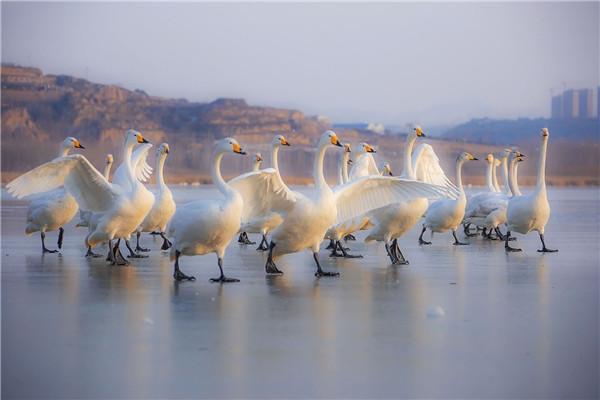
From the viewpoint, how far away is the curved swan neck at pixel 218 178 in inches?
453

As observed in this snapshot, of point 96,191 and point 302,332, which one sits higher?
point 96,191

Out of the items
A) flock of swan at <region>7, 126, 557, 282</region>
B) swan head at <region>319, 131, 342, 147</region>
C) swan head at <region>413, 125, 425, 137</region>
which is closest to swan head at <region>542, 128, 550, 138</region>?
flock of swan at <region>7, 126, 557, 282</region>

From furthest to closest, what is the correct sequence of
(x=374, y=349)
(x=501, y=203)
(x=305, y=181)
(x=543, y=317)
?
1. (x=305, y=181)
2. (x=501, y=203)
3. (x=543, y=317)
4. (x=374, y=349)

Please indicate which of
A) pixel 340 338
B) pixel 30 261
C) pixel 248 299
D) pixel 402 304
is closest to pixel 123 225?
pixel 30 261

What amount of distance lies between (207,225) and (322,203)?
1.76m

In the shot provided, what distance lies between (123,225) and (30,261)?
1608mm

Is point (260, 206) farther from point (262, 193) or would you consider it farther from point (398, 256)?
point (398, 256)

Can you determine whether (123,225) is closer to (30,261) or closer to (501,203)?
(30,261)

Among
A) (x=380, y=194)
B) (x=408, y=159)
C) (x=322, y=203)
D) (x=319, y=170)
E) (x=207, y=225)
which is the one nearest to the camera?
(x=207, y=225)

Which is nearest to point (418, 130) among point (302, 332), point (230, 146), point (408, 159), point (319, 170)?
point (408, 159)

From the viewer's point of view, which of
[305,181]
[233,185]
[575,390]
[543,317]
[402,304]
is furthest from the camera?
[305,181]

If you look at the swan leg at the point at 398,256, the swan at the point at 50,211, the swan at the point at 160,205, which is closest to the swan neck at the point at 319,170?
the swan leg at the point at 398,256

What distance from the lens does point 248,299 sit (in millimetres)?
9930

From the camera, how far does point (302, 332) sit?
7.95 metres
